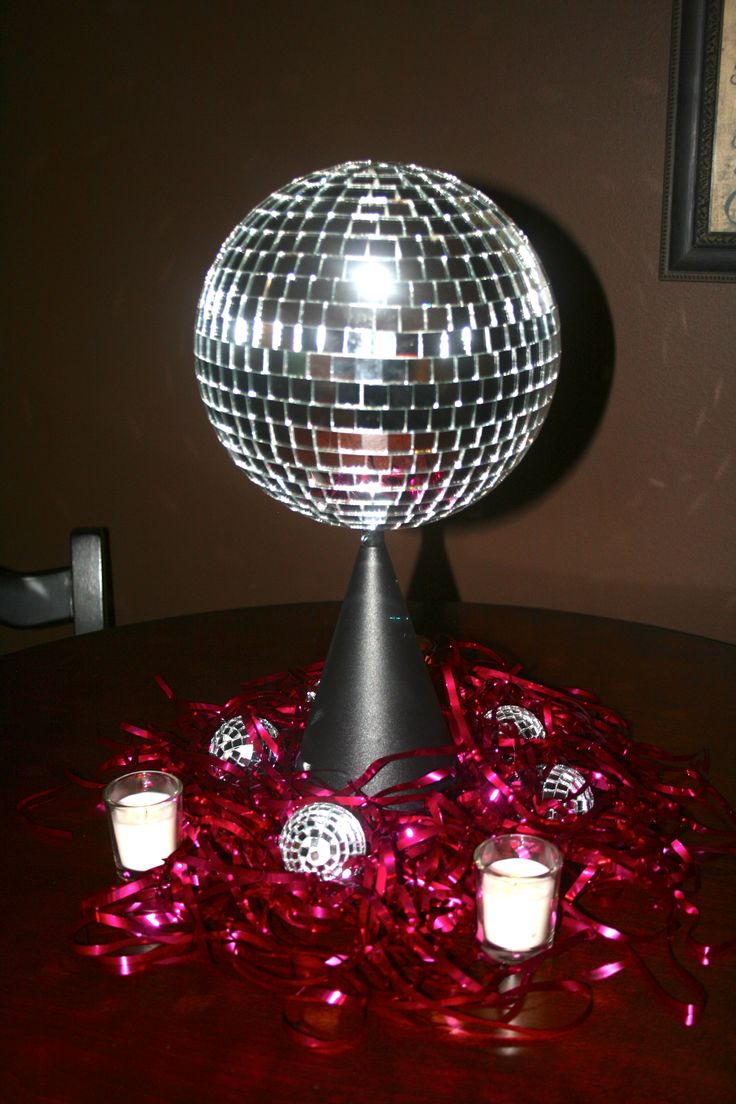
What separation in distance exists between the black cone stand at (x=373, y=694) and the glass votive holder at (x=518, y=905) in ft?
0.54

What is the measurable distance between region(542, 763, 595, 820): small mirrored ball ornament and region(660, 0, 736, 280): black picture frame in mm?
1080

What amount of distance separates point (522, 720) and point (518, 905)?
35 centimetres

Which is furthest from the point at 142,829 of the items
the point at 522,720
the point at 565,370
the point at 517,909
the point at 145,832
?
the point at 565,370

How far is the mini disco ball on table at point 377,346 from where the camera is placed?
864 mm

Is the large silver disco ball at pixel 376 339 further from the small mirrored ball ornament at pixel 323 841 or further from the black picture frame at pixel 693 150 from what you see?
the black picture frame at pixel 693 150

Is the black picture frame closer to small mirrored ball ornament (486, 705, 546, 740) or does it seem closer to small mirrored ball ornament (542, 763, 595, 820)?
small mirrored ball ornament (486, 705, 546, 740)

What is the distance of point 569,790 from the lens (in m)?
1.02

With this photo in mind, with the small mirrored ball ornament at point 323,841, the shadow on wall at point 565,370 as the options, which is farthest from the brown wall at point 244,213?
the small mirrored ball ornament at point 323,841

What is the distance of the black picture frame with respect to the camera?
1761 mm

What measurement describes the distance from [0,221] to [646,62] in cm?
118

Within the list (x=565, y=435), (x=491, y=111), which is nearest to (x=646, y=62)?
(x=491, y=111)

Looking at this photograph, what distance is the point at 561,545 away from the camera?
206 centimetres

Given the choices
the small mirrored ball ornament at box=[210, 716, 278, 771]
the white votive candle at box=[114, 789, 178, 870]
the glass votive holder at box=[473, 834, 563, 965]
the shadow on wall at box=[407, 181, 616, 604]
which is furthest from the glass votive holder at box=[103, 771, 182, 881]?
the shadow on wall at box=[407, 181, 616, 604]

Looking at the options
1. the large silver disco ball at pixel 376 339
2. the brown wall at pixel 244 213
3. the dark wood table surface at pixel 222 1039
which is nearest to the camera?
the dark wood table surface at pixel 222 1039
